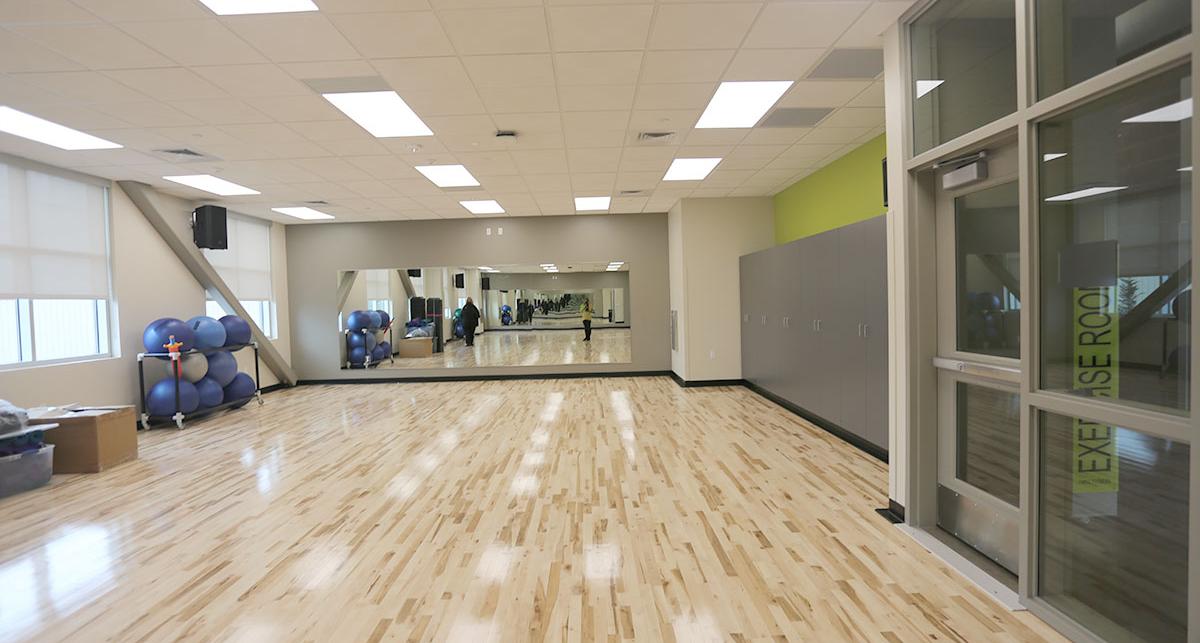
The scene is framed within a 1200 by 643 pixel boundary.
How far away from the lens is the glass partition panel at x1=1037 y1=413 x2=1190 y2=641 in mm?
2033

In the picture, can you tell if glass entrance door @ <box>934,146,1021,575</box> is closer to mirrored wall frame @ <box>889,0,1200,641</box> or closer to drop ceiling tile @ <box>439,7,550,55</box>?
mirrored wall frame @ <box>889,0,1200,641</box>

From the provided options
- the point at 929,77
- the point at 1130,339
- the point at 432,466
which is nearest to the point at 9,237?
the point at 432,466

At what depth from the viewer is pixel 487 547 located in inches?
137

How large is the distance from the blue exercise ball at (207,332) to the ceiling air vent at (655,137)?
6.31m

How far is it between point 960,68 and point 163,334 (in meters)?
8.71

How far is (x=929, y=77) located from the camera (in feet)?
11.1

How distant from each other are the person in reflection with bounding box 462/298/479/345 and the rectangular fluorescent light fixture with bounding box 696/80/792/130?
10.3 meters

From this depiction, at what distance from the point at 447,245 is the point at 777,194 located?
606 cm

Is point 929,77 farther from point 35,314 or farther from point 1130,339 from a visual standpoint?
point 35,314

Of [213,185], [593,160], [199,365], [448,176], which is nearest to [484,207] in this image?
[448,176]

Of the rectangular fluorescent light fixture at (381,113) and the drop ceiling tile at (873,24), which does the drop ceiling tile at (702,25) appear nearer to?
the drop ceiling tile at (873,24)

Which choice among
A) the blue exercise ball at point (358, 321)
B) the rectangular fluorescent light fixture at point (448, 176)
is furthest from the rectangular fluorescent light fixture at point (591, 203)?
the blue exercise ball at point (358, 321)

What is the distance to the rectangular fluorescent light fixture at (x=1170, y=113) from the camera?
193cm

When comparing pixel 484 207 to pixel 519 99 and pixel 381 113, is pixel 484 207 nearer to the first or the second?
pixel 381 113
